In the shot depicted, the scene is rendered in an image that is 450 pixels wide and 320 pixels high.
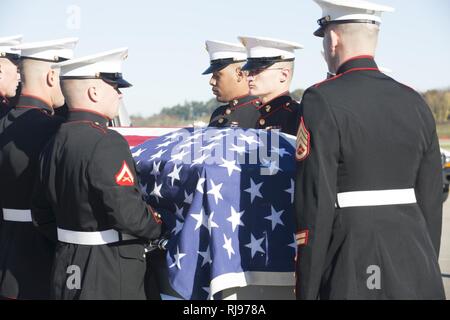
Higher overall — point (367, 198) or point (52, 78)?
point (52, 78)

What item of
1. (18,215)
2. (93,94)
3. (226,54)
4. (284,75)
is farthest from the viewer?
(226,54)

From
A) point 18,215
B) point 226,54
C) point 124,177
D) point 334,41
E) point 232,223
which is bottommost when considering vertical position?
point 18,215

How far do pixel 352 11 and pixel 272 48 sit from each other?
5.86ft

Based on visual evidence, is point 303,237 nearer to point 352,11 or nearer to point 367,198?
point 367,198

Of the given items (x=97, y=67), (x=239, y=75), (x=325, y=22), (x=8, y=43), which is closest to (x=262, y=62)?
(x=239, y=75)

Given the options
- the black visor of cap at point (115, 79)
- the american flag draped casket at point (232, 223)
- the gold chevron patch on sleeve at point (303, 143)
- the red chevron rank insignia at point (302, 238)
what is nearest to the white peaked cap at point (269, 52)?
the black visor of cap at point (115, 79)

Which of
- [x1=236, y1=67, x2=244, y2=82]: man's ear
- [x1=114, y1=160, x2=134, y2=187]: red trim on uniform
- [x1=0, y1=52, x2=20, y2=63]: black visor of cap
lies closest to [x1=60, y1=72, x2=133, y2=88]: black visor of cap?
[x1=114, y1=160, x2=134, y2=187]: red trim on uniform

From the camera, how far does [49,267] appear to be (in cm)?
373

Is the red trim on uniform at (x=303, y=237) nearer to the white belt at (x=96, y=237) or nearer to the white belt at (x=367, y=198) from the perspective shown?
the white belt at (x=367, y=198)

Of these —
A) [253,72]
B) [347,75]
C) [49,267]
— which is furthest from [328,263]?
[253,72]

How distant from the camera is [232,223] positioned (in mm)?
2939

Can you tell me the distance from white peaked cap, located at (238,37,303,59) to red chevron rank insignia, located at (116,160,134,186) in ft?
5.72

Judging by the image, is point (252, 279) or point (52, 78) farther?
point (52, 78)

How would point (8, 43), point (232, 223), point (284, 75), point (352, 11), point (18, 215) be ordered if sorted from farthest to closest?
point (8, 43), point (284, 75), point (18, 215), point (232, 223), point (352, 11)
